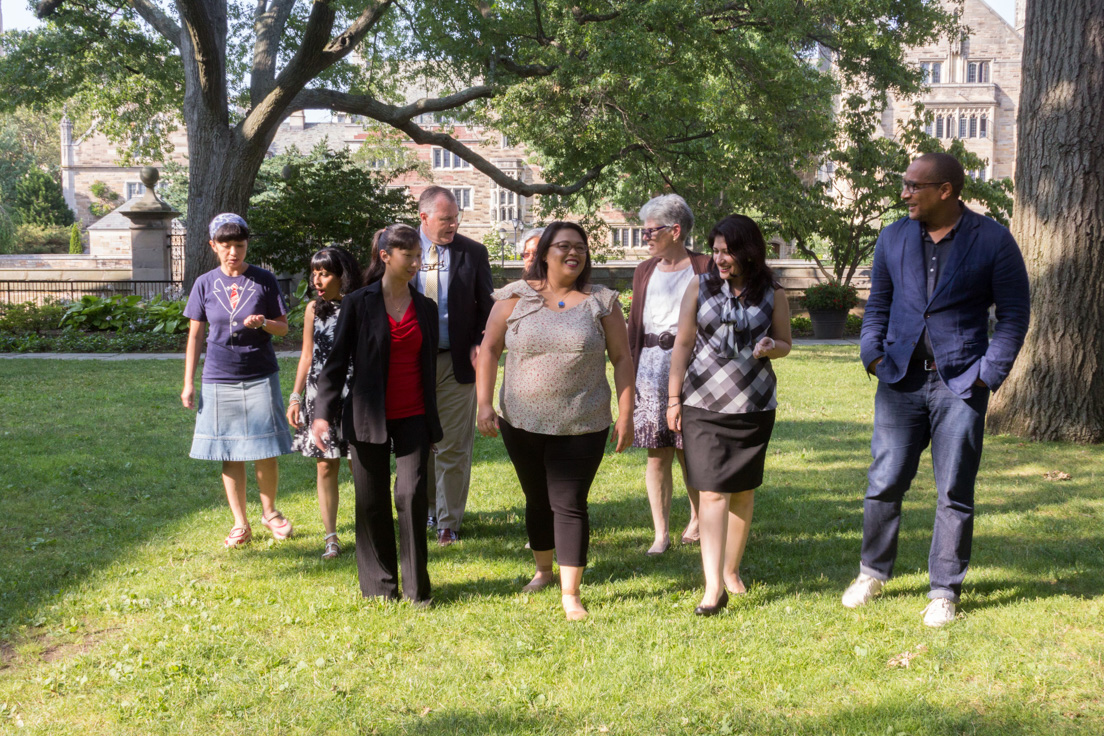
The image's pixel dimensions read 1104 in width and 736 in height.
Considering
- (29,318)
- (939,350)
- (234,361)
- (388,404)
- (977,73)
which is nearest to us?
(939,350)

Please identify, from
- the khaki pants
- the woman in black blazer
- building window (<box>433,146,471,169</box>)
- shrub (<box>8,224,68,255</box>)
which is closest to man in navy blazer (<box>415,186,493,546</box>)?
the khaki pants

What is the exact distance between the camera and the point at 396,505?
14.6ft

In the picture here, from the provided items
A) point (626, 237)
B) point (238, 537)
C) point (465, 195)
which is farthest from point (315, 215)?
point (465, 195)

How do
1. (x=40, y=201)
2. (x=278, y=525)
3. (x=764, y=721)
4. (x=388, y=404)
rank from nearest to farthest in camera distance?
(x=764, y=721) → (x=388, y=404) → (x=278, y=525) → (x=40, y=201)

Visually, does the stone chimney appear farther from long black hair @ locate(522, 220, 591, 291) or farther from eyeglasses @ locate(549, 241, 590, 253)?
eyeglasses @ locate(549, 241, 590, 253)

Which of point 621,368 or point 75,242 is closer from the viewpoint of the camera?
point 621,368

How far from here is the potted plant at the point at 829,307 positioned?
20.3 m

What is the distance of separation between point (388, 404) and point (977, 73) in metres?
70.4

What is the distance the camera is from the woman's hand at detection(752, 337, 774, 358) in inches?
168

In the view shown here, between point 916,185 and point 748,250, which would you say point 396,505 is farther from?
point 916,185

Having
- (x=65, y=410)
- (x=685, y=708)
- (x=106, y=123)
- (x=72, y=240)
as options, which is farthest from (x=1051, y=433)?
(x=72, y=240)

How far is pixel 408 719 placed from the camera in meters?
3.32

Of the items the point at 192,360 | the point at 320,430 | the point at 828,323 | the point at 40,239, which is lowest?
the point at 320,430

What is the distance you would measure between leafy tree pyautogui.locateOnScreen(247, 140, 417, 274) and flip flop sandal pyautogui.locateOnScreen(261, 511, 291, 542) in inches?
630
